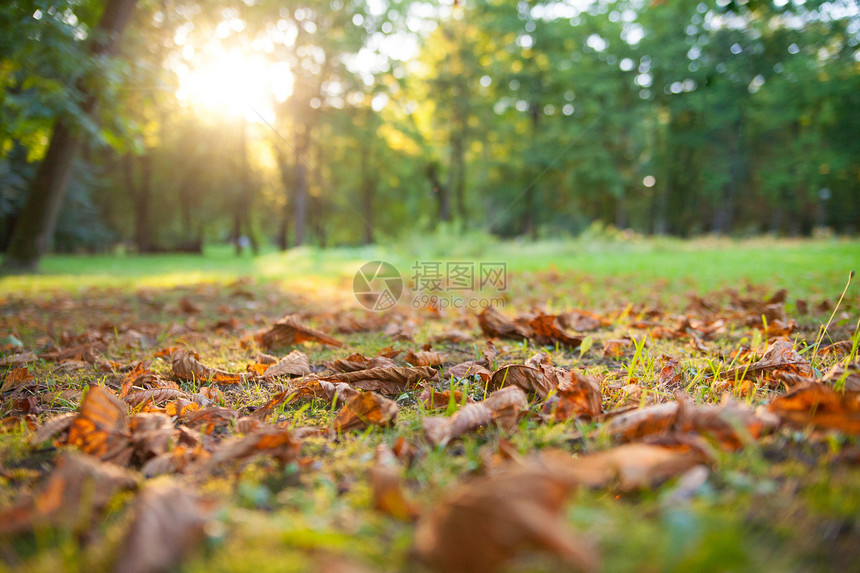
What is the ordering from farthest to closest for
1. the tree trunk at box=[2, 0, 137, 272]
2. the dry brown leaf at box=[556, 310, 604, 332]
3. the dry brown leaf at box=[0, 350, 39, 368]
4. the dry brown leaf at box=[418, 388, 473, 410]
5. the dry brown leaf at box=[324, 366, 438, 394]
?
the tree trunk at box=[2, 0, 137, 272], the dry brown leaf at box=[556, 310, 604, 332], the dry brown leaf at box=[0, 350, 39, 368], the dry brown leaf at box=[324, 366, 438, 394], the dry brown leaf at box=[418, 388, 473, 410]

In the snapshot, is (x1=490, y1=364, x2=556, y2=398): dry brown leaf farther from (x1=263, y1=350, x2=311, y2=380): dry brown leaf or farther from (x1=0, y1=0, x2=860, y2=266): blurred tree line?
(x1=0, y1=0, x2=860, y2=266): blurred tree line

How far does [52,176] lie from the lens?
23.6 ft

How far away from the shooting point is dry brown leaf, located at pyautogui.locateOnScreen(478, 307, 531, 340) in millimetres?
2586

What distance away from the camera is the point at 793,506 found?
0.77 meters

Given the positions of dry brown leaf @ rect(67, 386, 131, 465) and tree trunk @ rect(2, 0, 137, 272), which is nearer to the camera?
dry brown leaf @ rect(67, 386, 131, 465)

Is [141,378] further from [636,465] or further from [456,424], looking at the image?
[636,465]

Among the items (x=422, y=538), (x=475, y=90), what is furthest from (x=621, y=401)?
(x=475, y=90)

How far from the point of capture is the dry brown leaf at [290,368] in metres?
1.91

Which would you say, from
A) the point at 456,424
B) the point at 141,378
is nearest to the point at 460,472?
the point at 456,424

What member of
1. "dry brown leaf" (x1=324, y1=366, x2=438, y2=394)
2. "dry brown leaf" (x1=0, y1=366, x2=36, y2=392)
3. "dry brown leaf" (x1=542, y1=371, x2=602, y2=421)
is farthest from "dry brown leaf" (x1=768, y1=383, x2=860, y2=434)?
"dry brown leaf" (x1=0, y1=366, x2=36, y2=392)

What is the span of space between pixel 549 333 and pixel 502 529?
72.9 inches

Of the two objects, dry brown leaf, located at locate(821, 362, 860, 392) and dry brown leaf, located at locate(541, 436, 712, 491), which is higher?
dry brown leaf, located at locate(821, 362, 860, 392)

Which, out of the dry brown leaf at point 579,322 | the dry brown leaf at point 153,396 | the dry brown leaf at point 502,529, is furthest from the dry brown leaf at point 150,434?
the dry brown leaf at point 579,322

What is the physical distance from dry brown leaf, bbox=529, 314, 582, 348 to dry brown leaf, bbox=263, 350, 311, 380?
1254mm
